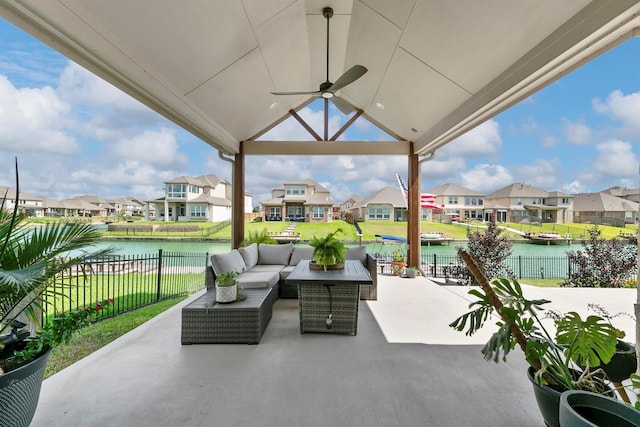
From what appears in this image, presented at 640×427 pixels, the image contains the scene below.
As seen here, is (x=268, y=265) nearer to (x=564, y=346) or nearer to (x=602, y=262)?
(x=564, y=346)

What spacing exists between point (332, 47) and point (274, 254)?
3783 mm

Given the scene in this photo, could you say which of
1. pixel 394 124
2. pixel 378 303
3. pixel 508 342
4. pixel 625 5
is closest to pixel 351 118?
pixel 394 124

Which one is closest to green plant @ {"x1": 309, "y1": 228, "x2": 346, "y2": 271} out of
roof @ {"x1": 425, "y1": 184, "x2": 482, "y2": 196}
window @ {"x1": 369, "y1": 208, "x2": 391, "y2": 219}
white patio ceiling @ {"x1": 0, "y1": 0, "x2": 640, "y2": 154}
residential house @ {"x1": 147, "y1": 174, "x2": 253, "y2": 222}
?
white patio ceiling @ {"x1": 0, "y1": 0, "x2": 640, "y2": 154}

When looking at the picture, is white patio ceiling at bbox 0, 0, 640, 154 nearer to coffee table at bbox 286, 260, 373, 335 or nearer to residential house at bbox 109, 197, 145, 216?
residential house at bbox 109, 197, 145, 216

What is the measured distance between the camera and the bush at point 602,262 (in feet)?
19.2

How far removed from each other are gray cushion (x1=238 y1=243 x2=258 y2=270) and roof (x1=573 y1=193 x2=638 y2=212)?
544 centimetres

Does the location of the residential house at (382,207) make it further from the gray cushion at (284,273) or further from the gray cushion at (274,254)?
the gray cushion at (284,273)

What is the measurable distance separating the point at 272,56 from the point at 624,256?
772 cm

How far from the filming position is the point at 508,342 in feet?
5.26

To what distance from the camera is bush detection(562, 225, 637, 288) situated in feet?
19.2

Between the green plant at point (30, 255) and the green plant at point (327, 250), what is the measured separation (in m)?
2.21

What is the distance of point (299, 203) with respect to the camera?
801cm

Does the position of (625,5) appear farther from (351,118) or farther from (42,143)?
(351,118)

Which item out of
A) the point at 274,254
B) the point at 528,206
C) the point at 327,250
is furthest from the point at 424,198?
the point at 327,250
